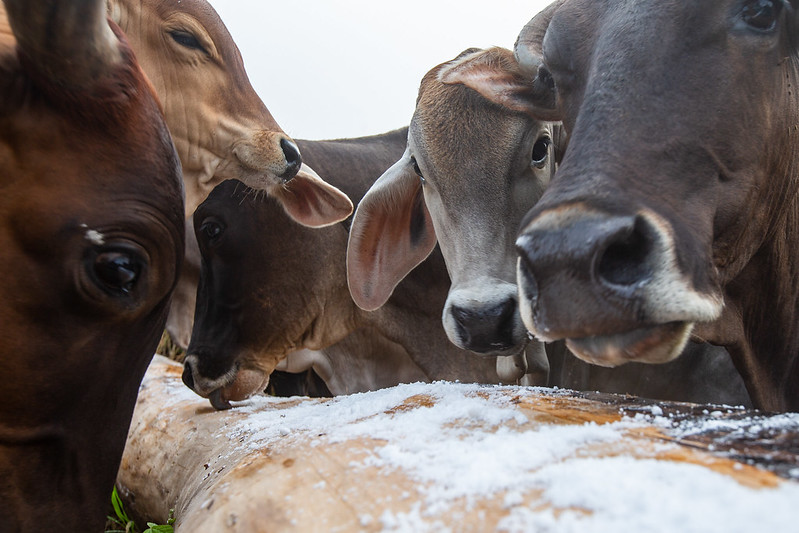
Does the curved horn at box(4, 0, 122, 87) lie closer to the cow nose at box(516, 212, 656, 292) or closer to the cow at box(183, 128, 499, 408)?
the cow nose at box(516, 212, 656, 292)

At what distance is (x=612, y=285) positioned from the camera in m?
1.37

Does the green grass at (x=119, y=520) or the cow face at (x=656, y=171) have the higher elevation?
the cow face at (x=656, y=171)

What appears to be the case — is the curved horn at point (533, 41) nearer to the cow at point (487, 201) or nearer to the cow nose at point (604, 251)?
the cow at point (487, 201)

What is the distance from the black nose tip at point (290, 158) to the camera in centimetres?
328

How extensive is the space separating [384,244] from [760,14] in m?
1.94

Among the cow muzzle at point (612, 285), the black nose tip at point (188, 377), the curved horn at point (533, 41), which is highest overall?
the curved horn at point (533, 41)

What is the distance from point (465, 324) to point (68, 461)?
4.21ft

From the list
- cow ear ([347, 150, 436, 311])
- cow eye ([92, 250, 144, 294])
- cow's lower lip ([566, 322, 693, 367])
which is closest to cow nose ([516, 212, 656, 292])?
cow's lower lip ([566, 322, 693, 367])

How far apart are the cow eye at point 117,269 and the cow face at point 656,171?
100 centimetres

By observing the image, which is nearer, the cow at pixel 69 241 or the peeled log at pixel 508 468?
the peeled log at pixel 508 468

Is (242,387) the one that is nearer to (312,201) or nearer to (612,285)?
(312,201)

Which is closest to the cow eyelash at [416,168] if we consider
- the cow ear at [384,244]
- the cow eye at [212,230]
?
the cow ear at [384,244]

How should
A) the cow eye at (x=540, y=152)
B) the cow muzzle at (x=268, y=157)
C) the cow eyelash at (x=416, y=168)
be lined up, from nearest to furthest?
the cow eye at (x=540, y=152)
the cow eyelash at (x=416, y=168)
the cow muzzle at (x=268, y=157)

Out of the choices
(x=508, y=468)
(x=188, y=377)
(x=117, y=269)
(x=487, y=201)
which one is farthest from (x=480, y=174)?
(x=188, y=377)
